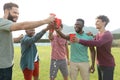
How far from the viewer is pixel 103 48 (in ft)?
24.8

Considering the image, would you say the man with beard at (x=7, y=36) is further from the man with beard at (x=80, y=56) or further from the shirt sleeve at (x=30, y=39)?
the man with beard at (x=80, y=56)

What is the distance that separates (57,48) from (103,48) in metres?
2.26

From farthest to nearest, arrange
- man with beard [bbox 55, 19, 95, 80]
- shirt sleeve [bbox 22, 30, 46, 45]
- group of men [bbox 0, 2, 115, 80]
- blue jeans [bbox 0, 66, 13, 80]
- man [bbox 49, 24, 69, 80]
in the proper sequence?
man [bbox 49, 24, 69, 80], man with beard [bbox 55, 19, 95, 80], shirt sleeve [bbox 22, 30, 46, 45], blue jeans [bbox 0, 66, 13, 80], group of men [bbox 0, 2, 115, 80]

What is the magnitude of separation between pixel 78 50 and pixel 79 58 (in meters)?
0.19

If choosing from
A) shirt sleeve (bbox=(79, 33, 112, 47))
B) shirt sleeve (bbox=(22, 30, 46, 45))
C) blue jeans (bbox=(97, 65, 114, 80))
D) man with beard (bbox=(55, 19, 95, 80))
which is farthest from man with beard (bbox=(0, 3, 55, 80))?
man with beard (bbox=(55, 19, 95, 80))

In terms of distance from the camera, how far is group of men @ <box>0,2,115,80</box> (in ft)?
19.3

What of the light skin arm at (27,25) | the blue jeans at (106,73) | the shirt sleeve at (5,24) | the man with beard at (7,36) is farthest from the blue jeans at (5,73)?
the blue jeans at (106,73)

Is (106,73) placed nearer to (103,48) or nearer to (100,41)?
(103,48)

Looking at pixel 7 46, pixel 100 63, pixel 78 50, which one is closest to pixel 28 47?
pixel 78 50

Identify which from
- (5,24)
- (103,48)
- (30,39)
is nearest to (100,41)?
(103,48)

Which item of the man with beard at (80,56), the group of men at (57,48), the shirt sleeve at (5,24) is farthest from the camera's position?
the man with beard at (80,56)

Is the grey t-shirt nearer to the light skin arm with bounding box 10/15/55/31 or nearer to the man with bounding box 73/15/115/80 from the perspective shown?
the light skin arm with bounding box 10/15/55/31

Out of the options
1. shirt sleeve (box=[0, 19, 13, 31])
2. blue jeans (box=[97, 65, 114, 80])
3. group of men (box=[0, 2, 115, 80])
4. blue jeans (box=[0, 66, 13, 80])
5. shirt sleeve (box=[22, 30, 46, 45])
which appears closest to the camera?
shirt sleeve (box=[0, 19, 13, 31])

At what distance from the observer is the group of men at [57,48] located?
19.3ft
